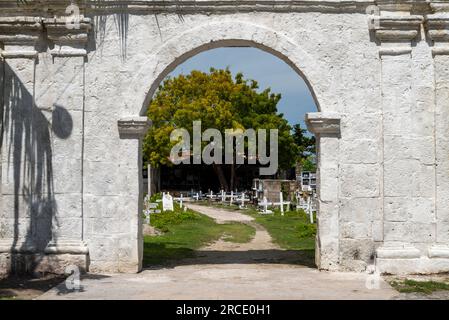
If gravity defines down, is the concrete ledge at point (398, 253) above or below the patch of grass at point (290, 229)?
above

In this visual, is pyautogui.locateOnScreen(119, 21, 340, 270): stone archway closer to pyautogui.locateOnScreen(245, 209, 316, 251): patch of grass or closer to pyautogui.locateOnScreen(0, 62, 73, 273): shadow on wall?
pyautogui.locateOnScreen(0, 62, 73, 273): shadow on wall

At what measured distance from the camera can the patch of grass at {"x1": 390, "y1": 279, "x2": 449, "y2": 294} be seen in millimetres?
6203

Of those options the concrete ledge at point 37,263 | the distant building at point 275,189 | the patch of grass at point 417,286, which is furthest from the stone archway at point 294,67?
the distant building at point 275,189

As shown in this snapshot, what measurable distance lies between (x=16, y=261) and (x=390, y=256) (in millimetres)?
4714

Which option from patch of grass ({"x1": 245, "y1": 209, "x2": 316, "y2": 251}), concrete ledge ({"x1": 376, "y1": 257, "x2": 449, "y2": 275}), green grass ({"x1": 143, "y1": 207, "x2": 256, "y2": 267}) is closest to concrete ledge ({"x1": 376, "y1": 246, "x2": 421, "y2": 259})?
concrete ledge ({"x1": 376, "y1": 257, "x2": 449, "y2": 275})

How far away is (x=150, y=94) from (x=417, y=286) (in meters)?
4.05

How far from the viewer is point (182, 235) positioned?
506 inches

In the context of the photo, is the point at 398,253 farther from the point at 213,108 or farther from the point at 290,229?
the point at 213,108

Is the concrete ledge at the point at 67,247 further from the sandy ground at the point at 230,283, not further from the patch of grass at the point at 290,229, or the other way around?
the patch of grass at the point at 290,229

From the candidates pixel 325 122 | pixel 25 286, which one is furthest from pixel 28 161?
pixel 325 122

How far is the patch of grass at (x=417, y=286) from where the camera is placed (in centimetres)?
620

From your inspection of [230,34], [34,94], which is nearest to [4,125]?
[34,94]

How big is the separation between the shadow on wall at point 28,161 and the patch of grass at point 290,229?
4441mm

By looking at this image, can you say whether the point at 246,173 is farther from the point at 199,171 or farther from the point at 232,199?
the point at 232,199
